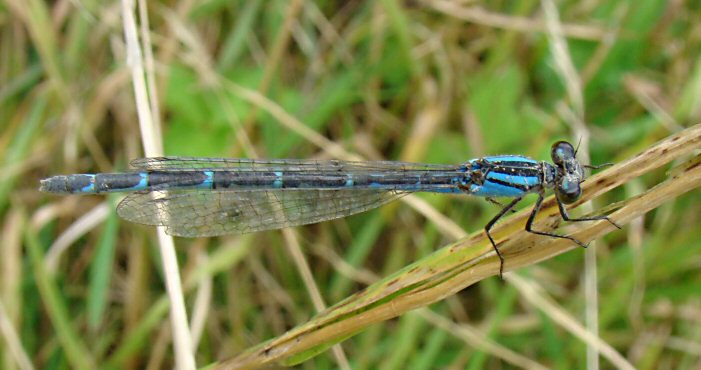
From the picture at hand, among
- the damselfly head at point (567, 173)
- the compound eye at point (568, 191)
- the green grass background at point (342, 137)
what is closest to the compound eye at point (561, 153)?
the damselfly head at point (567, 173)

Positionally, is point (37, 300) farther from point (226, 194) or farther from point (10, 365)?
point (226, 194)

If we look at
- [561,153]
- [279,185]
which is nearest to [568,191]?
[561,153]

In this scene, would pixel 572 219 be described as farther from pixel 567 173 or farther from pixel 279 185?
pixel 279 185

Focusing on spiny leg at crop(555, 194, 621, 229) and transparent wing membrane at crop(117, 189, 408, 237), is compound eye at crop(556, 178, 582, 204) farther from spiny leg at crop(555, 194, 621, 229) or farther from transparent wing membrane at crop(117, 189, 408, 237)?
transparent wing membrane at crop(117, 189, 408, 237)

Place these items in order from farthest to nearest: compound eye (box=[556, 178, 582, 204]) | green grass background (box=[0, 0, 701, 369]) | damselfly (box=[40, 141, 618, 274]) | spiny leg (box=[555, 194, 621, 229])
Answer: green grass background (box=[0, 0, 701, 369])
damselfly (box=[40, 141, 618, 274])
compound eye (box=[556, 178, 582, 204])
spiny leg (box=[555, 194, 621, 229])

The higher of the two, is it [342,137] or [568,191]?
[342,137]

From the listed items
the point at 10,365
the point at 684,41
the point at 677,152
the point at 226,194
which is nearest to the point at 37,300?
the point at 10,365

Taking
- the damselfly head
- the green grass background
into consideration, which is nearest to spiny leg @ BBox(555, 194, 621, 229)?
the damselfly head
